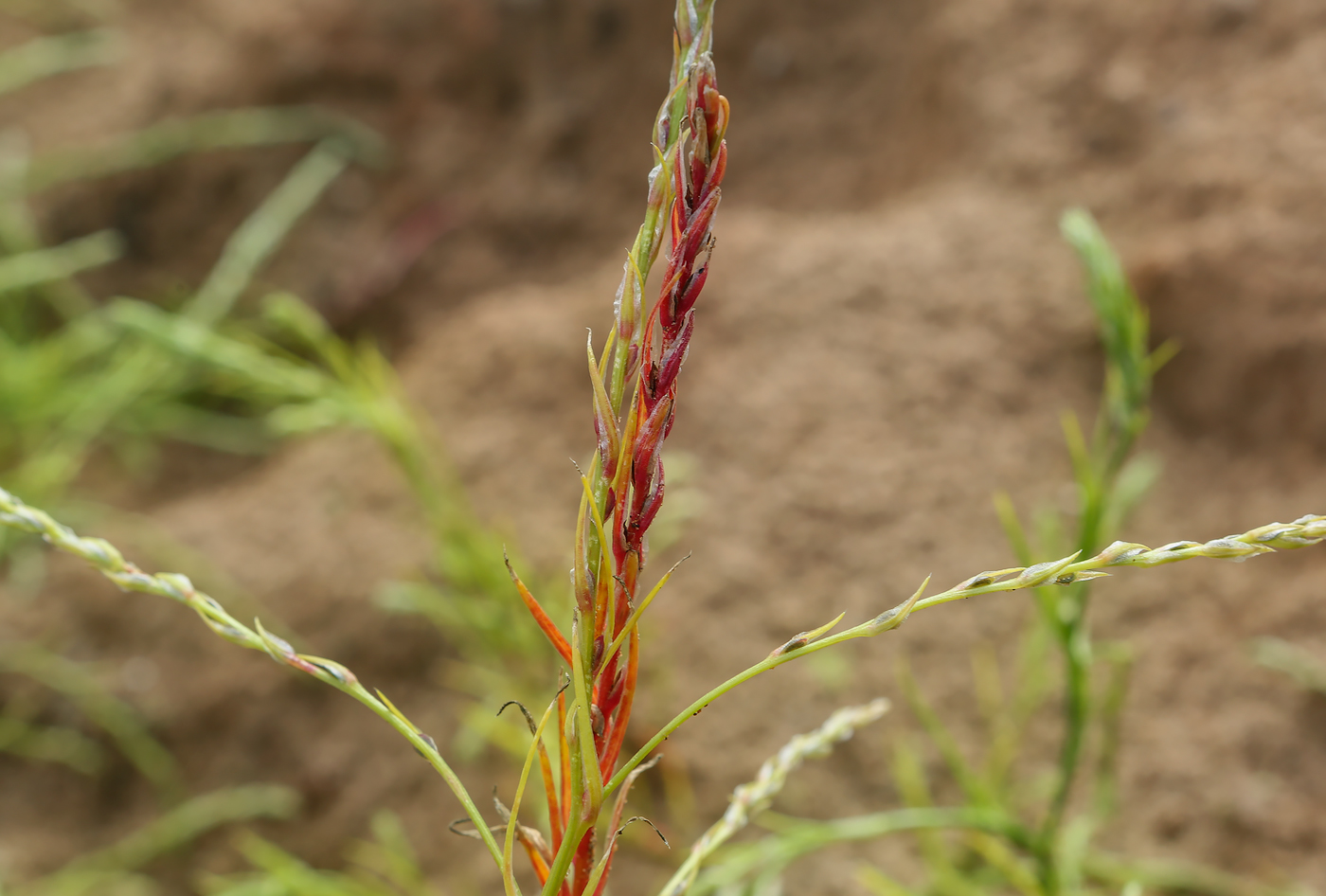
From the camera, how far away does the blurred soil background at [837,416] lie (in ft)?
2.69

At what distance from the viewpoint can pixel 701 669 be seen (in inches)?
34.7

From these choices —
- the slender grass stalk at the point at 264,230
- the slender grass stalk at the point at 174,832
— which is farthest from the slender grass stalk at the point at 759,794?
the slender grass stalk at the point at 264,230

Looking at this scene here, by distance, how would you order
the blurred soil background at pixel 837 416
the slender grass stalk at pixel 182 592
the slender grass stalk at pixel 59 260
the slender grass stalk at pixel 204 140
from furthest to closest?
the slender grass stalk at pixel 204 140 < the slender grass stalk at pixel 59 260 < the blurred soil background at pixel 837 416 < the slender grass stalk at pixel 182 592

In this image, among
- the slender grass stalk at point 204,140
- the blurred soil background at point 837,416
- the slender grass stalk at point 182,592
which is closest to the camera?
the slender grass stalk at point 182,592

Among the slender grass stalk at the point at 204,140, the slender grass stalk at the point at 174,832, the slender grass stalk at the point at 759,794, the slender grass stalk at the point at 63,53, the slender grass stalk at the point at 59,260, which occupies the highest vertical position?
the slender grass stalk at the point at 63,53

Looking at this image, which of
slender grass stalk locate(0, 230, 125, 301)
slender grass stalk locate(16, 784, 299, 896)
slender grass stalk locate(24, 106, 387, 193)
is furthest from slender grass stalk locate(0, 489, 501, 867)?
slender grass stalk locate(24, 106, 387, 193)

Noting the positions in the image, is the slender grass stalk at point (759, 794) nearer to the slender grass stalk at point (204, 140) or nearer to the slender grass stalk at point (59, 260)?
the slender grass stalk at point (59, 260)

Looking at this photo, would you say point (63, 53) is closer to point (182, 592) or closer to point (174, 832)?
point (174, 832)

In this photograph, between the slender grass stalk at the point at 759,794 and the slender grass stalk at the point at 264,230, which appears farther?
the slender grass stalk at the point at 264,230

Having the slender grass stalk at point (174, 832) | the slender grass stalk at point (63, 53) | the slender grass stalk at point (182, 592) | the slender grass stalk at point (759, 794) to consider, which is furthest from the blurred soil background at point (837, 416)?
the slender grass stalk at point (182, 592)

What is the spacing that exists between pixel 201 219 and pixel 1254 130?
1351 mm

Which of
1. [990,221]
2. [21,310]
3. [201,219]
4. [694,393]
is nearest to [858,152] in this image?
[990,221]

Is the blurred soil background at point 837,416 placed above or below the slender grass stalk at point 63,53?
below

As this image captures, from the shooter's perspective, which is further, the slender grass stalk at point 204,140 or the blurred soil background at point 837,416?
the slender grass stalk at point 204,140
